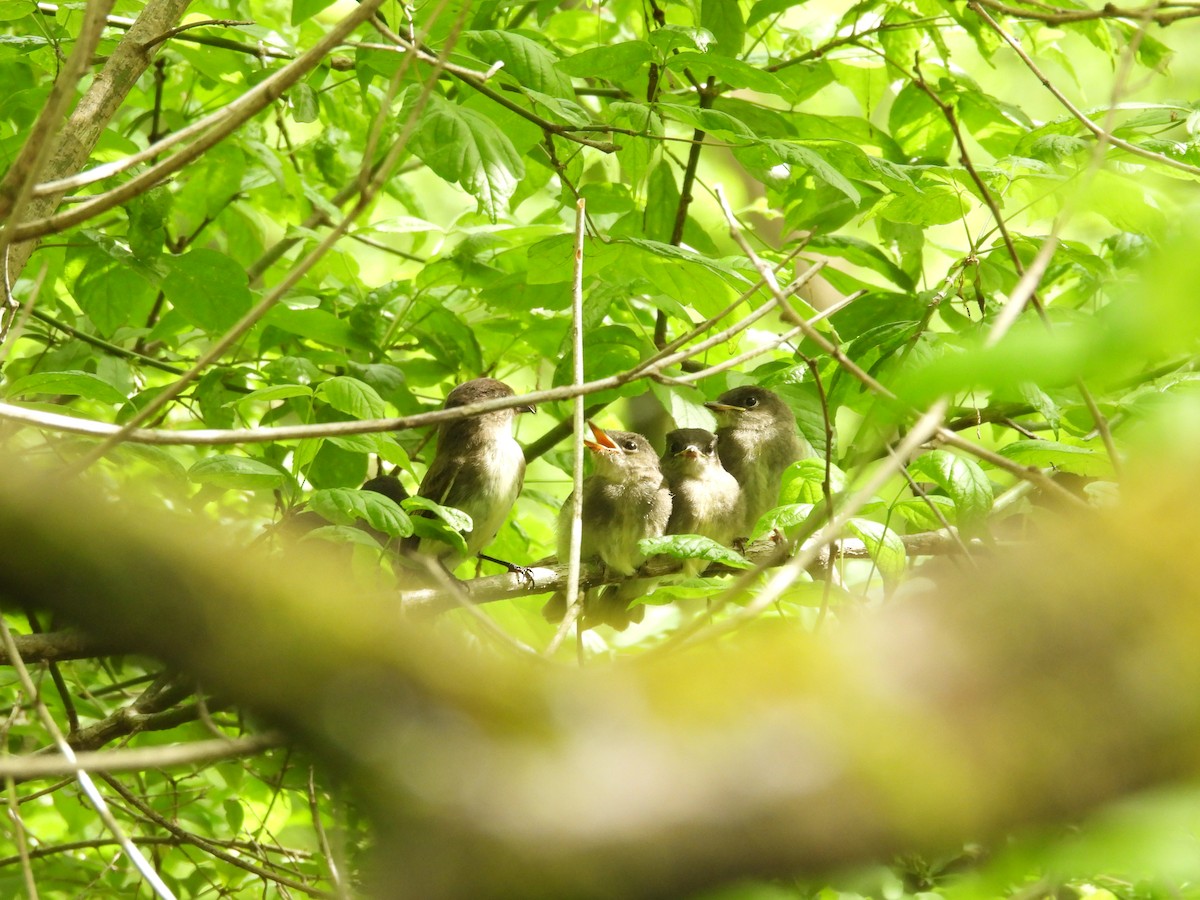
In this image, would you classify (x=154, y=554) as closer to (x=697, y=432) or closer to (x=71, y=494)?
(x=71, y=494)

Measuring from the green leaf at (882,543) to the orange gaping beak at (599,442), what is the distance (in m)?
1.85

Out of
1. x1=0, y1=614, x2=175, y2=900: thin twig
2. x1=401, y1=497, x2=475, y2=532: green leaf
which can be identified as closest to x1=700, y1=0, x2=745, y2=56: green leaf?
x1=401, y1=497, x2=475, y2=532: green leaf

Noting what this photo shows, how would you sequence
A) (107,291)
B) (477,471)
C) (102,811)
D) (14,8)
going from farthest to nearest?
1. (477,471)
2. (107,291)
3. (14,8)
4. (102,811)

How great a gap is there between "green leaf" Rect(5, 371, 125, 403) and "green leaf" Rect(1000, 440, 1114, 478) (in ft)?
7.11

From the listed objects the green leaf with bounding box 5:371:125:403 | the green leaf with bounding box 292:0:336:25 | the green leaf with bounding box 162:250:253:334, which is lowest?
the green leaf with bounding box 5:371:125:403

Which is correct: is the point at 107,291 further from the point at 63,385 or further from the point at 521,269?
the point at 521,269

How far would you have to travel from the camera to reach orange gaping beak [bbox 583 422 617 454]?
15.1 feet

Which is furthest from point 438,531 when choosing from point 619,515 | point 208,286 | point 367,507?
point 619,515

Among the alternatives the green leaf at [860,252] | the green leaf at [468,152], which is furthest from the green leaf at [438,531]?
the green leaf at [860,252]

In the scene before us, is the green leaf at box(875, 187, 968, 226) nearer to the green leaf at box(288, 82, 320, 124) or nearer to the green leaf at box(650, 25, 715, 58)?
the green leaf at box(650, 25, 715, 58)

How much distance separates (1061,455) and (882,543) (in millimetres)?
509

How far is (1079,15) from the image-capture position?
9.39ft

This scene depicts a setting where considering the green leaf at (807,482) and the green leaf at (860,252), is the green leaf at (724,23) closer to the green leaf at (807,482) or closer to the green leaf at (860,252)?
the green leaf at (860,252)

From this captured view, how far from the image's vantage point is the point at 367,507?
109 inches
